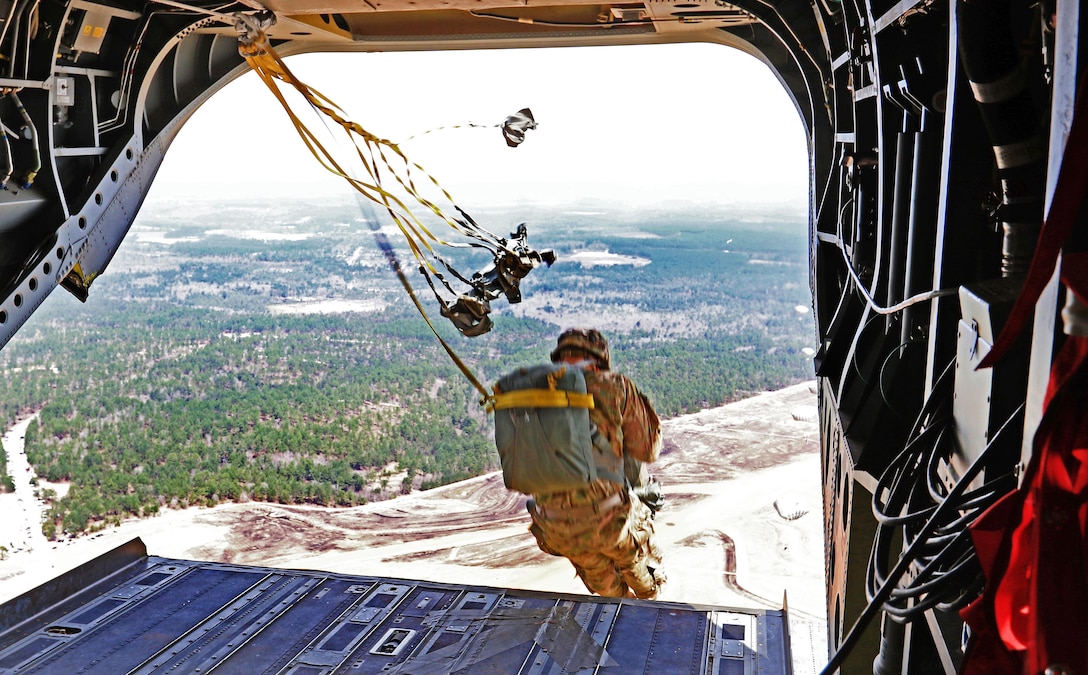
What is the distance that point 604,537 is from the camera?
459cm

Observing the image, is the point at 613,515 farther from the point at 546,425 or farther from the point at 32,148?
the point at 32,148

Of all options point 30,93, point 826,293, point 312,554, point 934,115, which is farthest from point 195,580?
point 312,554

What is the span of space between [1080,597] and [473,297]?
4.34 metres

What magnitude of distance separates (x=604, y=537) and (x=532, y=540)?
11520 mm

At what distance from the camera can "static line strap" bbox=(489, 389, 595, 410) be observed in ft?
13.3

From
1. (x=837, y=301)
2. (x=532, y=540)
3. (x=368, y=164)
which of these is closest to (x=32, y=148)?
(x=368, y=164)

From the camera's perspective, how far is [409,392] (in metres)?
26.0

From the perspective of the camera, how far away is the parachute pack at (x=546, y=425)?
4.06 meters

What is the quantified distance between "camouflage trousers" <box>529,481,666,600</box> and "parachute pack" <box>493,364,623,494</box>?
1.22 ft

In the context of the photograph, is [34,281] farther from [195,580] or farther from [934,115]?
[934,115]

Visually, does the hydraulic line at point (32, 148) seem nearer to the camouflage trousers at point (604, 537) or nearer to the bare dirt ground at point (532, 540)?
the camouflage trousers at point (604, 537)

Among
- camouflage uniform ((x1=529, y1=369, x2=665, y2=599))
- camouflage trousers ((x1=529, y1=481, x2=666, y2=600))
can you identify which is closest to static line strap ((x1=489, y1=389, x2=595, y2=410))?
camouflage uniform ((x1=529, y1=369, x2=665, y2=599))

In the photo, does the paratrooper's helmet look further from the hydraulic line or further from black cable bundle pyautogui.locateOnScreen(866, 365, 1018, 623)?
the hydraulic line

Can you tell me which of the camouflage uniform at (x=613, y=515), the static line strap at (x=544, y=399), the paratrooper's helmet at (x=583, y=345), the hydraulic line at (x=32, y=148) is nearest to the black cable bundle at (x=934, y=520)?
the static line strap at (x=544, y=399)
